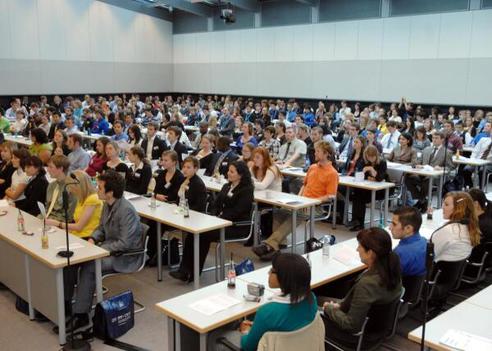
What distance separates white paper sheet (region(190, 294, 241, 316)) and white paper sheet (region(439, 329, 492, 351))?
130cm

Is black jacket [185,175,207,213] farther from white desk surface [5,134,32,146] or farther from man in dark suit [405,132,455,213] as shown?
white desk surface [5,134,32,146]

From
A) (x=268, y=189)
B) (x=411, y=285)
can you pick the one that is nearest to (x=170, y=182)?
(x=268, y=189)

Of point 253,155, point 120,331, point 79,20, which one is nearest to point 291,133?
point 253,155

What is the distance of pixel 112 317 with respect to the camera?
4180 mm

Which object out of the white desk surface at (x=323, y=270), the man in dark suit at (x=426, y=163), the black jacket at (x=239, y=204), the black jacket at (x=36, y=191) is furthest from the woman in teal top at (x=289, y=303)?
the man in dark suit at (x=426, y=163)

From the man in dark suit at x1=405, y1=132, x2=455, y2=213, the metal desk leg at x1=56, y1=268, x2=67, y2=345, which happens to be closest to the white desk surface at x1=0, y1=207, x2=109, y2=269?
the metal desk leg at x1=56, y1=268, x2=67, y2=345

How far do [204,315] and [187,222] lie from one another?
2.04 meters

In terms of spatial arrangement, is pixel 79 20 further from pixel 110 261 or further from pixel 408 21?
pixel 110 261

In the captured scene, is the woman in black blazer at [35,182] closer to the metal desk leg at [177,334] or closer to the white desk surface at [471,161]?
the metal desk leg at [177,334]

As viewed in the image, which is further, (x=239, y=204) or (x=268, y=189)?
(x=268, y=189)

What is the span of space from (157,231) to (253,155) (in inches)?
67.0

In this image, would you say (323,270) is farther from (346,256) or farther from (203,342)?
(203,342)

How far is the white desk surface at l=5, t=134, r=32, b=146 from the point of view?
11.1 meters

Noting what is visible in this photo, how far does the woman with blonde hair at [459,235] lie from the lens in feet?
13.7
